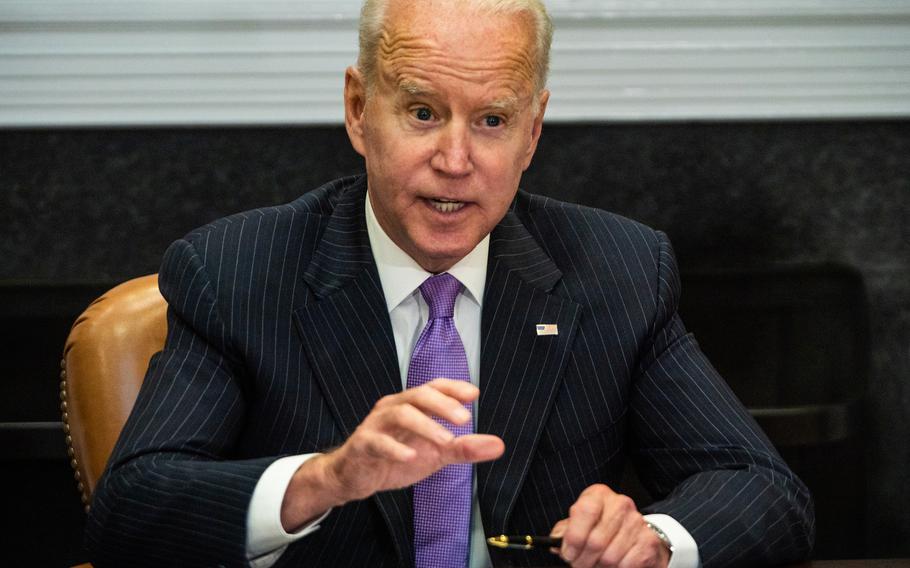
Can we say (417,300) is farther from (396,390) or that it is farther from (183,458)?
(183,458)

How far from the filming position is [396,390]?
1868mm

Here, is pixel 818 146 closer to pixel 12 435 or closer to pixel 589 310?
pixel 589 310

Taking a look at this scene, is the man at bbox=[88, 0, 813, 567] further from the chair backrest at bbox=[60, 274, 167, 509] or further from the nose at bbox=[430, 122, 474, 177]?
the chair backrest at bbox=[60, 274, 167, 509]

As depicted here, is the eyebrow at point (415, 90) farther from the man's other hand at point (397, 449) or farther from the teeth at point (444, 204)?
the man's other hand at point (397, 449)

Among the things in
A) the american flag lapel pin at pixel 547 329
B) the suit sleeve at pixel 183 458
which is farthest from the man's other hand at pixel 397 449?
the american flag lapel pin at pixel 547 329

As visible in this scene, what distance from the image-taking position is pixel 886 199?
3287mm

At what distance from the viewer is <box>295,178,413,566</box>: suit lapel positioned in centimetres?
183

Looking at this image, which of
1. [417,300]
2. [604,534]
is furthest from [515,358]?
[604,534]

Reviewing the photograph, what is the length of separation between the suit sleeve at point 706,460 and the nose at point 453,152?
0.45 metres

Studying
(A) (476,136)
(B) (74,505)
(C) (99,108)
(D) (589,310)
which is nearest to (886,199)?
(D) (589,310)

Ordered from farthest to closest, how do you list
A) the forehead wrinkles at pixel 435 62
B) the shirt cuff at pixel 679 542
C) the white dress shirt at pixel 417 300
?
the white dress shirt at pixel 417 300
the forehead wrinkles at pixel 435 62
the shirt cuff at pixel 679 542

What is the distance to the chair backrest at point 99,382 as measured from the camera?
1973mm

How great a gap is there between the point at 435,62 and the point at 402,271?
1.19ft

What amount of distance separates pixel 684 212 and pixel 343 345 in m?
1.61
